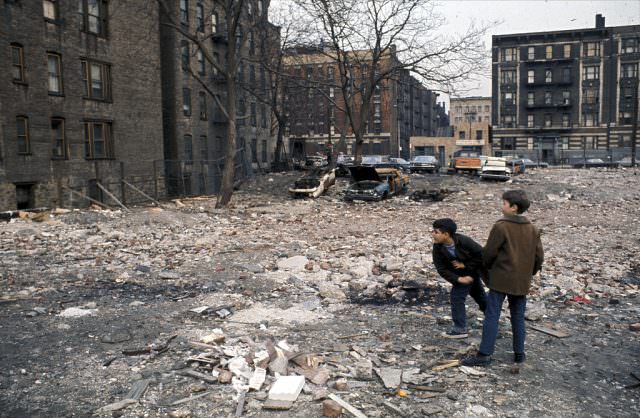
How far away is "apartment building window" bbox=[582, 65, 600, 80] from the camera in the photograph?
6600cm

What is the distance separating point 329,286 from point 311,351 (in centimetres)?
282

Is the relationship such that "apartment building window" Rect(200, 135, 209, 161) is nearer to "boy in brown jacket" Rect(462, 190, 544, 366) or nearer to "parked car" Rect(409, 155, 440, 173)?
"parked car" Rect(409, 155, 440, 173)

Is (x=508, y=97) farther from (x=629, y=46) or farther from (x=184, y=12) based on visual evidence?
(x=184, y=12)

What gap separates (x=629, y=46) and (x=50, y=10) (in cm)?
6577

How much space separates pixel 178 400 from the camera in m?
4.53

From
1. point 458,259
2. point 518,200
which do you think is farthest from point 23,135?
point 518,200

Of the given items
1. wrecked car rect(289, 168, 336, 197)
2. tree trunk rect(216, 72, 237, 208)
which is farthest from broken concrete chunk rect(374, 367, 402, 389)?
wrecked car rect(289, 168, 336, 197)

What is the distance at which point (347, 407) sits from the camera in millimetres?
4320

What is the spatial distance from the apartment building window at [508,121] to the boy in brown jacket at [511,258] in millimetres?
69756

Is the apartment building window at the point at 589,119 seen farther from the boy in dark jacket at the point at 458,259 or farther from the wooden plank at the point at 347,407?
the wooden plank at the point at 347,407

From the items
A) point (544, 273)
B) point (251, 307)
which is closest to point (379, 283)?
point (251, 307)

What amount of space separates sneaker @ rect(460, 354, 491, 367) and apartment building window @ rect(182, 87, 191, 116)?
31178 millimetres

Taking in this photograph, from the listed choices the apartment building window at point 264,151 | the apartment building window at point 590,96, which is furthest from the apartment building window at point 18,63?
the apartment building window at point 590,96

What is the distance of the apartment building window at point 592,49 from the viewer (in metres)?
65.7
